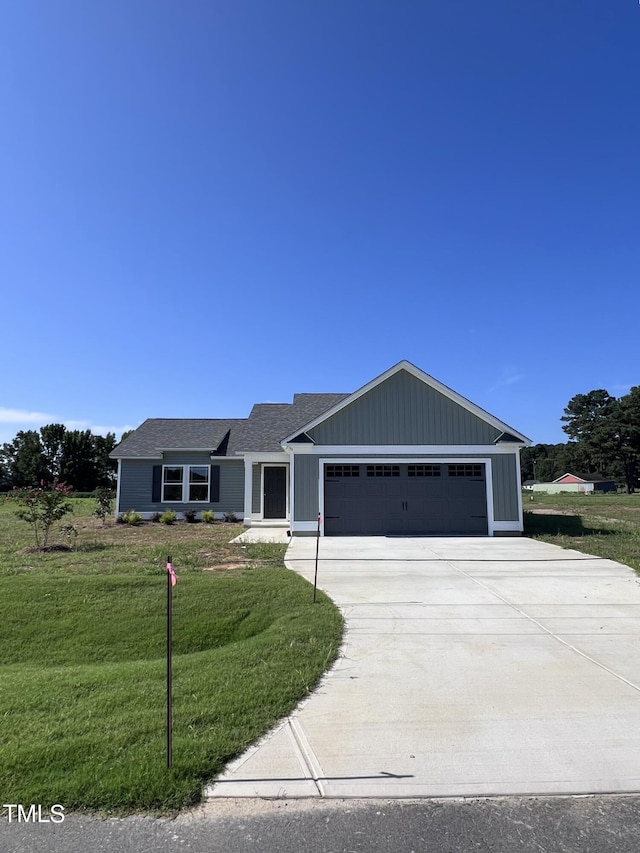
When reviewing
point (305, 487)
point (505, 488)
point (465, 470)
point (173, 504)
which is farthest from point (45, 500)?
point (505, 488)

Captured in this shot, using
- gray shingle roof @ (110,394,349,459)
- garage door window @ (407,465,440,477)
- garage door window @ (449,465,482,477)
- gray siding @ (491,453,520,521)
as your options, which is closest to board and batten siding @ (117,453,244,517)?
gray shingle roof @ (110,394,349,459)

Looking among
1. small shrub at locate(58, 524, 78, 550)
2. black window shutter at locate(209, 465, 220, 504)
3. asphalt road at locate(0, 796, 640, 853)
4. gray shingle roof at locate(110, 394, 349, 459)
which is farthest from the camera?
black window shutter at locate(209, 465, 220, 504)

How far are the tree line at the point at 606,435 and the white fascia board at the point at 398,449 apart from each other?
207ft

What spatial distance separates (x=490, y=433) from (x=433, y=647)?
481 inches

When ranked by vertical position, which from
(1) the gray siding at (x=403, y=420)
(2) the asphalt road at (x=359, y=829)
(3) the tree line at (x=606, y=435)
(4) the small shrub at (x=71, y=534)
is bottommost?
(2) the asphalt road at (x=359, y=829)

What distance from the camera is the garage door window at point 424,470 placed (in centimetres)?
1673

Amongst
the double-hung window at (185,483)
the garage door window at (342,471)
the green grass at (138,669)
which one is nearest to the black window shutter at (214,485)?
the double-hung window at (185,483)

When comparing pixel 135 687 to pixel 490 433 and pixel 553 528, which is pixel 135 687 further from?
pixel 553 528

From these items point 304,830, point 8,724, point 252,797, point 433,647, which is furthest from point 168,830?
point 433,647

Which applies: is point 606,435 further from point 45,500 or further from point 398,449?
point 45,500

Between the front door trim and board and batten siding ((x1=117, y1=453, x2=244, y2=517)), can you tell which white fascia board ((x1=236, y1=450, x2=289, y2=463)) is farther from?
board and batten siding ((x1=117, y1=453, x2=244, y2=517))

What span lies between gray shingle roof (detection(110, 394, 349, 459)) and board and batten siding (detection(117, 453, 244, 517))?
51 centimetres

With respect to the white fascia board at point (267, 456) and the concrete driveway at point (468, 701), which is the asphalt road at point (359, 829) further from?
the white fascia board at point (267, 456)

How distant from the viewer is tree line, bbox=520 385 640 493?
69.5 meters
